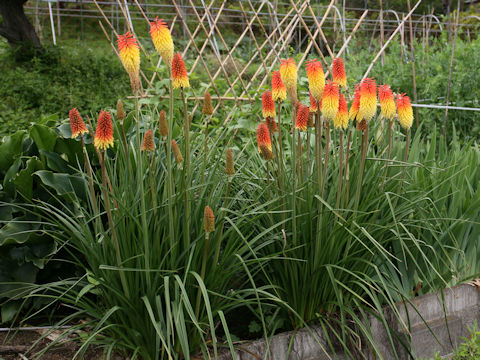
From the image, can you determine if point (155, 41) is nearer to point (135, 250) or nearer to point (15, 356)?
point (135, 250)

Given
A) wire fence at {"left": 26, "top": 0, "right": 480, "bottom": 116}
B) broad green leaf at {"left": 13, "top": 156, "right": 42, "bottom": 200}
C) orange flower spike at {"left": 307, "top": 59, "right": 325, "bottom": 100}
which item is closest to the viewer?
orange flower spike at {"left": 307, "top": 59, "right": 325, "bottom": 100}

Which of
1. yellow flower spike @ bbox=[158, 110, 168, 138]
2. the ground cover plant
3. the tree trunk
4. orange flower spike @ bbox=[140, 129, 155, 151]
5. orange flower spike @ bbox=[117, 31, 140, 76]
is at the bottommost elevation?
the ground cover plant

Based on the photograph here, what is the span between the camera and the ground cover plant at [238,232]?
158 centimetres

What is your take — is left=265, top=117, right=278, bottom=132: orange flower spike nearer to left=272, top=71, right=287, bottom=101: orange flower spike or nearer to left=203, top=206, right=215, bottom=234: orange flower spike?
left=272, top=71, right=287, bottom=101: orange flower spike

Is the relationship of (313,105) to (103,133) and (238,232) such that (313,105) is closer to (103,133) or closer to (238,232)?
(238,232)

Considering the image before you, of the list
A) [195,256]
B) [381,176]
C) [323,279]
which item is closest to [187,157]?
[195,256]

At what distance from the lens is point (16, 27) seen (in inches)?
359

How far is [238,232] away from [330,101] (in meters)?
0.56

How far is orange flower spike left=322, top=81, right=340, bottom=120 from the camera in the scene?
66.6 inches

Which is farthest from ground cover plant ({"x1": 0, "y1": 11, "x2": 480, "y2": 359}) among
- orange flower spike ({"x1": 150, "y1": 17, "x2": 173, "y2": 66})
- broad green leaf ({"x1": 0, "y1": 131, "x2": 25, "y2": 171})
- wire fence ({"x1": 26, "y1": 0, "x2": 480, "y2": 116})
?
wire fence ({"x1": 26, "y1": 0, "x2": 480, "y2": 116})

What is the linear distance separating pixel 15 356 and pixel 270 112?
129cm

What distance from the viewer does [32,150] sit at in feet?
7.88

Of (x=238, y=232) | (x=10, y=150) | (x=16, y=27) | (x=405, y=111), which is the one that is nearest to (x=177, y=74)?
(x=238, y=232)

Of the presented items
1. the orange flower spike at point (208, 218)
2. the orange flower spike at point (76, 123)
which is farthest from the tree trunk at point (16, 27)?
the orange flower spike at point (208, 218)
